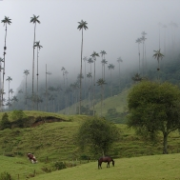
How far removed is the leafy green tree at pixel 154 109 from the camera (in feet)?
184

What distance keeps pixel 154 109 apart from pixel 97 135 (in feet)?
43.3

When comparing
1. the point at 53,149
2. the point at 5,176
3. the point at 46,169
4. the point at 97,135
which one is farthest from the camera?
the point at 53,149

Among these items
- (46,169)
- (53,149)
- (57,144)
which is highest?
(57,144)

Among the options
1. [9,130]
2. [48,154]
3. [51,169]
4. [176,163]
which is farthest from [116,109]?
[176,163]

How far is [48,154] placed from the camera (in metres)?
70.8

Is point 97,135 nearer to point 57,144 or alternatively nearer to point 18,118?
point 57,144

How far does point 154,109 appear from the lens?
56.8m

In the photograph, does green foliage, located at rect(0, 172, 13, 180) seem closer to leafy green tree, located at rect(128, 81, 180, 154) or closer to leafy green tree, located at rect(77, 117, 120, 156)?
leafy green tree, located at rect(77, 117, 120, 156)

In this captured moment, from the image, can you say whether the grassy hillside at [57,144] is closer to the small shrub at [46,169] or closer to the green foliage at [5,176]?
the small shrub at [46,169]

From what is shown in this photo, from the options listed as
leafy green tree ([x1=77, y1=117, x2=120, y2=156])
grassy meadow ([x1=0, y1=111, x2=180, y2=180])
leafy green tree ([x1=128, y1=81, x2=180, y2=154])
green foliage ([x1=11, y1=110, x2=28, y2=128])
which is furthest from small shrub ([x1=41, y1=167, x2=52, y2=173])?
green foliage ([x1=11, y1=110, x2=28, y2=128])

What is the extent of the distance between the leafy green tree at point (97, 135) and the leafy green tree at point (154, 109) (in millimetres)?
5037

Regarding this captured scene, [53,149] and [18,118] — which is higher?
[18,118]

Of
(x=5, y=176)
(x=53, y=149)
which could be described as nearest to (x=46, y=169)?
(x=5, y=176)

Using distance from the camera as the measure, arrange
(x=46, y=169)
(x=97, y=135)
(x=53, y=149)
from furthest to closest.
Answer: (x=53, y=149) < (x=97, y=135) < (x=46, y=169)
